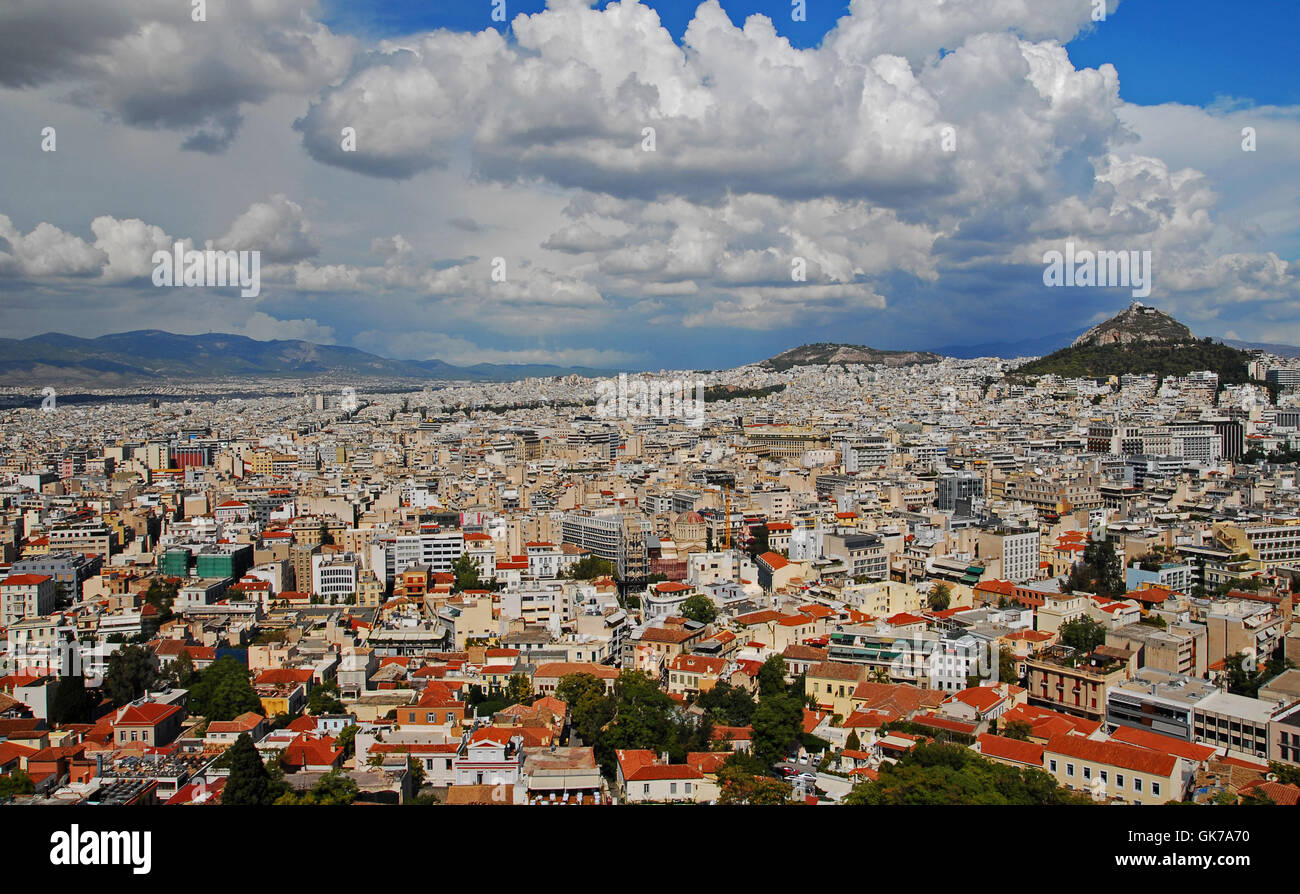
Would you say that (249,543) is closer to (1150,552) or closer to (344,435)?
(1150,552)

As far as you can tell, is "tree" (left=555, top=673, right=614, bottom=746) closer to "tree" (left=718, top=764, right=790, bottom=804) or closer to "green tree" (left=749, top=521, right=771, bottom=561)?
"tree" (left=718, top=764, right=790, bottom=804)

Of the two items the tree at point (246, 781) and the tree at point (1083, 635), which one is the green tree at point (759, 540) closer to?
the tree at point (1083, 635)

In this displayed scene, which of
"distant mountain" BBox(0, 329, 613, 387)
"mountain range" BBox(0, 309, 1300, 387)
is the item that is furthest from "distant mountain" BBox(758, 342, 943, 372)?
"distant mountain" BBox(0, 329, 613, 387)

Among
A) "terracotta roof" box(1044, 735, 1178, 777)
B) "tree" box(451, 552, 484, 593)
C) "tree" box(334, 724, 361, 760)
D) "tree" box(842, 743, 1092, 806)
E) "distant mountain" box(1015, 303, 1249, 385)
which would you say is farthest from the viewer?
"distant mountain" box(1015, 303, 1249, 385)

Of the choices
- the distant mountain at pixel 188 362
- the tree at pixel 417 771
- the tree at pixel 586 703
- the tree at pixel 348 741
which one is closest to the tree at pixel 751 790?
the tree at pixel 586 703

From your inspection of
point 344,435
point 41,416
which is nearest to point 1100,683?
point 344,435

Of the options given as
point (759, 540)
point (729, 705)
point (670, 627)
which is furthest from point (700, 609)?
point (759, 540)
